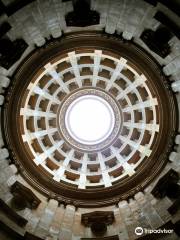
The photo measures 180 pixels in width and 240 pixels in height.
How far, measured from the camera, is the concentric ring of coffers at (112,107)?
70.1 ft

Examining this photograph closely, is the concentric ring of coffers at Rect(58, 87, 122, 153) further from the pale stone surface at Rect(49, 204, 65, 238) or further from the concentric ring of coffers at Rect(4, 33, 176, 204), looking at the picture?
the pale stone surface at Rect(49, 204, 65, 238)

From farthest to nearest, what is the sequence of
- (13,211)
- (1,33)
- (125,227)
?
(125,227), (13,211), (1,33)

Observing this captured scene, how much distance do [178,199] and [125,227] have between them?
3641 mm

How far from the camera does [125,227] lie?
19.1m

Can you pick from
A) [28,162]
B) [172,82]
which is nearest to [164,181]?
[172,82]

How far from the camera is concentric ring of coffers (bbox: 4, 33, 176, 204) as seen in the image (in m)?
21.4

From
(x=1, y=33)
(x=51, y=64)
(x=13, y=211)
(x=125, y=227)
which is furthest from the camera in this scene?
(x=51, y=64)

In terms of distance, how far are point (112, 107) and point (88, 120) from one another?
6.38m

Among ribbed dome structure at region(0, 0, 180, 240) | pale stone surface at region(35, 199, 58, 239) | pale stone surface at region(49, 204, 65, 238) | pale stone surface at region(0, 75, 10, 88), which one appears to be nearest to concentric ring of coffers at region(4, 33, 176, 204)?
ribbed dome structure at region(0, 0, 180, 240)

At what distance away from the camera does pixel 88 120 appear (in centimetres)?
3428

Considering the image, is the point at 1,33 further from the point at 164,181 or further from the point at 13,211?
the point at 164,181

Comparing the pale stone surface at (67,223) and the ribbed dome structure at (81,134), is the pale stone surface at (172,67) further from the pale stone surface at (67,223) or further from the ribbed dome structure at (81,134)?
the pale stone surface at (67,223)

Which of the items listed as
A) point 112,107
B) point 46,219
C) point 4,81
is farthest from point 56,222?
point 112,107

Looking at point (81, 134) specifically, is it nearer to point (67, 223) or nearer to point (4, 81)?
point (67, 223)
